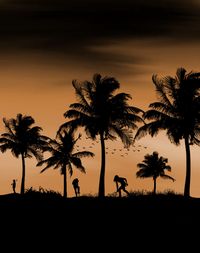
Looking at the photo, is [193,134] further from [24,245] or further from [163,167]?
[163,167]

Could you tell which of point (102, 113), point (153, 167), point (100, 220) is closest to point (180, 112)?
point (102, 113)

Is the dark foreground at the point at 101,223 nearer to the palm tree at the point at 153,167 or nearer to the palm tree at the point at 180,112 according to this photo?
the palm tree at the point at 180,112

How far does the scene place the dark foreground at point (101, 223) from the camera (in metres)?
22.2

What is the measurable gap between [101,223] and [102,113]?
25.8 m

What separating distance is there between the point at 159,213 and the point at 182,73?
21891 mm

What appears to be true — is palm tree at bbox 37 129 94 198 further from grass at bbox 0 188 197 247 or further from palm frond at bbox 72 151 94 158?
grass at bbox 0 188 197 247

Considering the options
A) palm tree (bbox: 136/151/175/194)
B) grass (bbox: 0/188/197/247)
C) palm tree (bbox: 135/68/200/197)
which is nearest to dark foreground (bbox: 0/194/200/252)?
grass (bbox: 0/188/197/247)

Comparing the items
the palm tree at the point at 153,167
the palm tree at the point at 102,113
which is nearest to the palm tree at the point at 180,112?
the palm tree at the point at 102,113

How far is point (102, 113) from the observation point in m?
50.9

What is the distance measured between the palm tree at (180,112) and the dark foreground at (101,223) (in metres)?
14.8

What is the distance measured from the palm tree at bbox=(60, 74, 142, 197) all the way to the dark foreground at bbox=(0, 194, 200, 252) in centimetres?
1755

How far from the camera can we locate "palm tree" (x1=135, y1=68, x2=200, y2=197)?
157 feet

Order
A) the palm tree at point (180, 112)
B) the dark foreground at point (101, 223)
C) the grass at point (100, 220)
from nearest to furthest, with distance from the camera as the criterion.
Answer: the dark foreground at point (101, 223)
the grass at point (100, 220)
the palm tree at point (180, 112)

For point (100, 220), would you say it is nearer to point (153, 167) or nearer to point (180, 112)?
point (180, 112)
